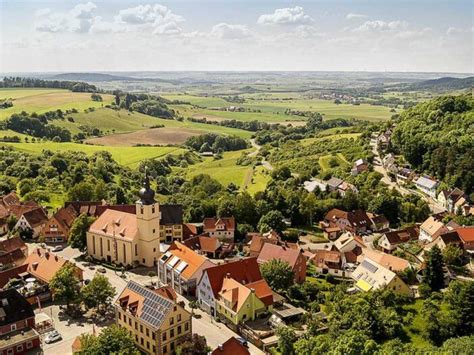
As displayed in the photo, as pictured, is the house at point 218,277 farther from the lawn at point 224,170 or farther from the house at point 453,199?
the lawn at point 224,170

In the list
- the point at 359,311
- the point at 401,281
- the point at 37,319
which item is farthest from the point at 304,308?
the point at 37,319

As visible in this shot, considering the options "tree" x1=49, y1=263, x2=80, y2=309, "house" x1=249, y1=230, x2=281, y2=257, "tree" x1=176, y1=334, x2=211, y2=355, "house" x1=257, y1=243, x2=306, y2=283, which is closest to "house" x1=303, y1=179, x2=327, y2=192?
"house" x1=249, y1=230, x2=281, y2=257

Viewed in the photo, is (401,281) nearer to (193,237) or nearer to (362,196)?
(193,237)

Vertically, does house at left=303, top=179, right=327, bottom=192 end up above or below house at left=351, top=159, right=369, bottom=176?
below

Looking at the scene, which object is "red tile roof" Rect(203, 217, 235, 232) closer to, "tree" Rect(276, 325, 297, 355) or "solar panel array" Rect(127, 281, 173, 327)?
Result: "solar panel array" Rect(127, 281, 173, 327)

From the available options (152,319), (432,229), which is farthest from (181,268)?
(432,229)
